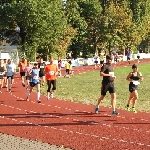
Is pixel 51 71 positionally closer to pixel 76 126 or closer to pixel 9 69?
pixel 9 69

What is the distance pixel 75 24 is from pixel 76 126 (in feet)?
189

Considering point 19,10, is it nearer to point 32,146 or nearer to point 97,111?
point 97,111

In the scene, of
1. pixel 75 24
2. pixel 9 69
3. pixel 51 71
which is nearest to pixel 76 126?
pixel 51 71

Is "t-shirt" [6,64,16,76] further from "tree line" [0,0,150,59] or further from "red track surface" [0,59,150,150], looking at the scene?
"tree line" [0,0,150,59]

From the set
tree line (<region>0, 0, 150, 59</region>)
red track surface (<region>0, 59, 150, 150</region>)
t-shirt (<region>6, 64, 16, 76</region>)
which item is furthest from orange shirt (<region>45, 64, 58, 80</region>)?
tree line (<region>0, 0, 150, 59</region>)

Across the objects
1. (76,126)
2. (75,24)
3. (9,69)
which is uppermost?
(75,24)

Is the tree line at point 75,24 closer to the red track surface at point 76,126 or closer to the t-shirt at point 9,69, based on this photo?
the t-shirt at point 9,69

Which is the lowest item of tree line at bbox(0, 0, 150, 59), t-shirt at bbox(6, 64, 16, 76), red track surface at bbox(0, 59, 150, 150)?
red track surface at bbox(0, 59, 150, 150)

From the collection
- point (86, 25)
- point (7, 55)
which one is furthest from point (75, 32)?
point (7, 55)

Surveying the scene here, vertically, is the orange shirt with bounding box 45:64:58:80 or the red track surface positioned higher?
the orange shirt with bounding box 45:64:58:80

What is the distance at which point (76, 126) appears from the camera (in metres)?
12.8

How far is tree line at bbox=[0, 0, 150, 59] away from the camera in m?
49.8

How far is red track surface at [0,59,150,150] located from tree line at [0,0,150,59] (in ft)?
109

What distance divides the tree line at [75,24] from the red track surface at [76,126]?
3321cm
